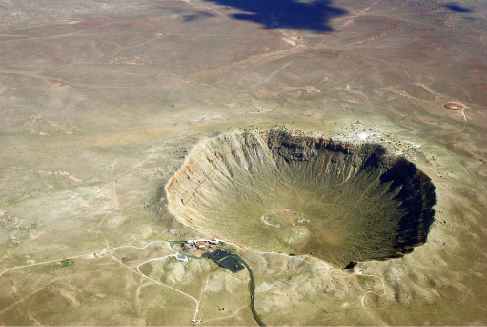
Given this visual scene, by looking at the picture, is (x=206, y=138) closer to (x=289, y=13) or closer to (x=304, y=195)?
(x=304, y=195)

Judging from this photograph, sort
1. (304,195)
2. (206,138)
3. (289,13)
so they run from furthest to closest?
(289,13)
(206,138)
(304,195)

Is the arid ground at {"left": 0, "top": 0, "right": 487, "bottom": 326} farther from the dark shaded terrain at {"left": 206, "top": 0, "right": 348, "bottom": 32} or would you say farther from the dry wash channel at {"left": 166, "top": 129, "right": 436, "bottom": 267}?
the dark shaded terrain at {"left": 206, "top": 0, "right": 348, "bottom": 32}

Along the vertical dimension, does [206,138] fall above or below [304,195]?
above

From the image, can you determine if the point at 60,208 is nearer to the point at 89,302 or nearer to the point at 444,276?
the point at 89,302

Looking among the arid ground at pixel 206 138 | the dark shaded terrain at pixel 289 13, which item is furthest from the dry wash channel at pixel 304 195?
the dark shaded terrain at pixel 289 13

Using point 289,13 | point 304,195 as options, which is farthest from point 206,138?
point 289,13

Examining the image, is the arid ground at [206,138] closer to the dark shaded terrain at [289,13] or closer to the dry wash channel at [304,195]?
the dry wash channel at [304,195]
